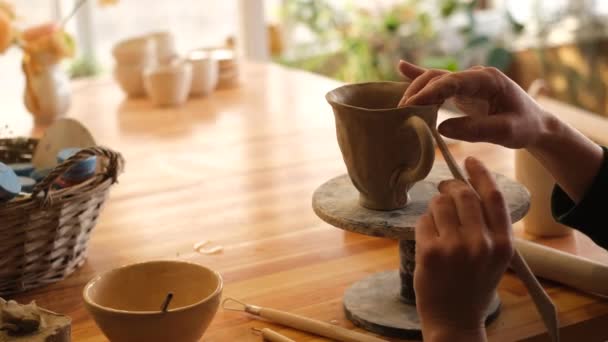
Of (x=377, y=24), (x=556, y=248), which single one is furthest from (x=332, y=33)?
(x=556, y=248)

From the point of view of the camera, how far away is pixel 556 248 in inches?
50.3

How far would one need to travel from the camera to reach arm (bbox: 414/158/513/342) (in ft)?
2.74

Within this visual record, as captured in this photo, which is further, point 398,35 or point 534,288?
point 398,35

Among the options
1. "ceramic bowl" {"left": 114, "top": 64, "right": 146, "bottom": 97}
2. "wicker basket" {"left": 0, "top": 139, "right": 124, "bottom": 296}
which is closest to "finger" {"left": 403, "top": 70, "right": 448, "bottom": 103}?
"wicker basket" {"left": 0, "top": 139, "right": 124, "bottom": 296}

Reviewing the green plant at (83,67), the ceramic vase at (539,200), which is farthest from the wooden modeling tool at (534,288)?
the green plant at (83,67)

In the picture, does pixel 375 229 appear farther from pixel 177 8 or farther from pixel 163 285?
pixel 177 8

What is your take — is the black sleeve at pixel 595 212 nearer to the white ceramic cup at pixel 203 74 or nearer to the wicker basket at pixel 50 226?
the wicker basket at pixel 50 226

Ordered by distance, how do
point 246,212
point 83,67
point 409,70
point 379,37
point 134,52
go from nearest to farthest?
1. point 409,70
2. point 246,212
3. point 134,52
4. point 83,67
5. point 379,37

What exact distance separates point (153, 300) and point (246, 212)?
43cm

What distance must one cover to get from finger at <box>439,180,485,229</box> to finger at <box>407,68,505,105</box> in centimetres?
15

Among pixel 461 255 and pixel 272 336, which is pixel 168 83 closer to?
pixel 272 336

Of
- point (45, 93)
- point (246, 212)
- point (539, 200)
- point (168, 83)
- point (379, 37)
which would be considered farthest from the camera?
point (379, 37)

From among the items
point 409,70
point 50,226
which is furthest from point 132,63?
point 409,70

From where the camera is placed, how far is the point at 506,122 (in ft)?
3.39
